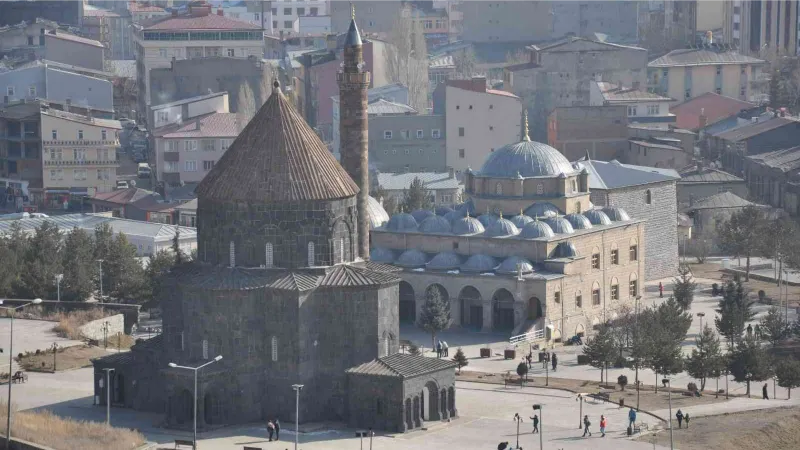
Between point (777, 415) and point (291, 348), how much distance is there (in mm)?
18264

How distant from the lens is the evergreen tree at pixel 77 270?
110 meters

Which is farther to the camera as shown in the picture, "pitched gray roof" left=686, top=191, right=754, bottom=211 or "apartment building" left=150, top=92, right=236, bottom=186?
"apartment building" left=150, top=92, right=236, bottom=186

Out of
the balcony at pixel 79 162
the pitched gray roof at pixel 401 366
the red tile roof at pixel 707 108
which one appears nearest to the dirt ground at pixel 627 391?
the pitched gray roof at pixel 401 366

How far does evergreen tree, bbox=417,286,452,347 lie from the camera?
107 m

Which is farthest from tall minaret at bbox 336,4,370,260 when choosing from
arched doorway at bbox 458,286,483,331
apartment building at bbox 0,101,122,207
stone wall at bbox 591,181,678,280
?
apartment building at bbox 0,101,122,207

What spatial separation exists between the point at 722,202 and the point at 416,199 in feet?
58.7

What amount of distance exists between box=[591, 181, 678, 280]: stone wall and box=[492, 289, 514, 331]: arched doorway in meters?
15.0

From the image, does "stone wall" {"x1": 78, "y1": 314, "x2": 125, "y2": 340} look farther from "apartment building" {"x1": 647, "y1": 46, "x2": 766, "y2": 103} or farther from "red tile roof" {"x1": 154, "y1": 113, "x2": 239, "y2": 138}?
"apartment building" {"x1": 647, "y1": 46, "x2": 766, "y2": 103}

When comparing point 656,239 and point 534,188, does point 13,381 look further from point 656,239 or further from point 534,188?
point 656,239

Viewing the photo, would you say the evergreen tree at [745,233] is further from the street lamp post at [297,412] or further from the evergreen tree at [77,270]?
the street lamp post at [297,412]

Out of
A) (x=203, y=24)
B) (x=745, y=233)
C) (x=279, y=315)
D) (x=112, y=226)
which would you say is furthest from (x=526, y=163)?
(x=203, y=24)

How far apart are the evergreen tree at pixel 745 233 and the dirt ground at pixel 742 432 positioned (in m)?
33.3

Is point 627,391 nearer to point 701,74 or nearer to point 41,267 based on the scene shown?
point 41,267

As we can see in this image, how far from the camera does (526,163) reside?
118 m
